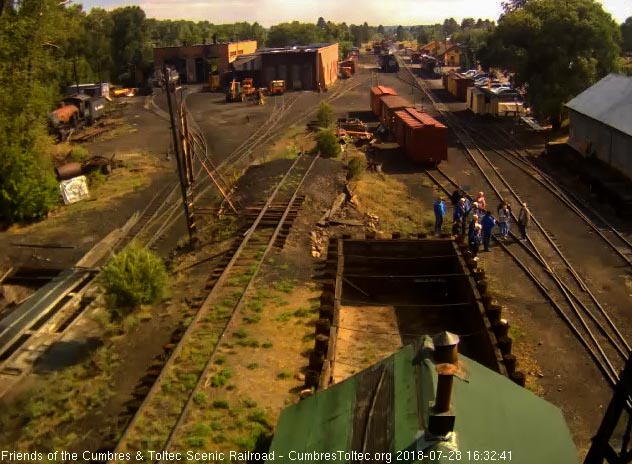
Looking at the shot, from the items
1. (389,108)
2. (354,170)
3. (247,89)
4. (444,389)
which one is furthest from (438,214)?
(247,89)

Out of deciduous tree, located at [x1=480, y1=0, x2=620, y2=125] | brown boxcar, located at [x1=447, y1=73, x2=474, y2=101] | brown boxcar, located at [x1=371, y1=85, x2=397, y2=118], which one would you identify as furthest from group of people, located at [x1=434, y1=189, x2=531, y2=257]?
brown boxcar, located at [x1=447, y1=73, x2=474, y2=101]

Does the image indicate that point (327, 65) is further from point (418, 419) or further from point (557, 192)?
point (418, 419)

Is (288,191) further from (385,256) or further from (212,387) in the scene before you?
(212,387)

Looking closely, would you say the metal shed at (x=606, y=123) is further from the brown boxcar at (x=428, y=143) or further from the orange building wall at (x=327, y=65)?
the orange building wall at (x=327, y=65)

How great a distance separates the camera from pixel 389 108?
3631 centimetres

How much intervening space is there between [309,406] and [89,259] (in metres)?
14.2

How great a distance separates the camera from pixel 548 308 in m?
14.3

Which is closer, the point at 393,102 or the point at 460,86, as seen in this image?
the point at 393,102

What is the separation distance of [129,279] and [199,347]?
2674 mm

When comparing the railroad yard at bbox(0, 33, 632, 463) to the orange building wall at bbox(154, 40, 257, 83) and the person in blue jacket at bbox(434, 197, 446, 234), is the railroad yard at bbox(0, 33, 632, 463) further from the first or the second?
the orange building wall at bbox(154, 40, 257, 83)

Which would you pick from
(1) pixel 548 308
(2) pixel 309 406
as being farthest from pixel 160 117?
(2) pixel 309 406

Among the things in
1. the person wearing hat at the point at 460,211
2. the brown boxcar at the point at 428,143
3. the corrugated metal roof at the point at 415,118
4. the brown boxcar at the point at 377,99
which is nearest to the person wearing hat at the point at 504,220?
the person wearing hat at the point at 460,211

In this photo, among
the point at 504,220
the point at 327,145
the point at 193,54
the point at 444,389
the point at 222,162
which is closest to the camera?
the point at 444,389

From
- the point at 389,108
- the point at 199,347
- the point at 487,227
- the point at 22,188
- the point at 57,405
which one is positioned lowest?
the point at 57,405
